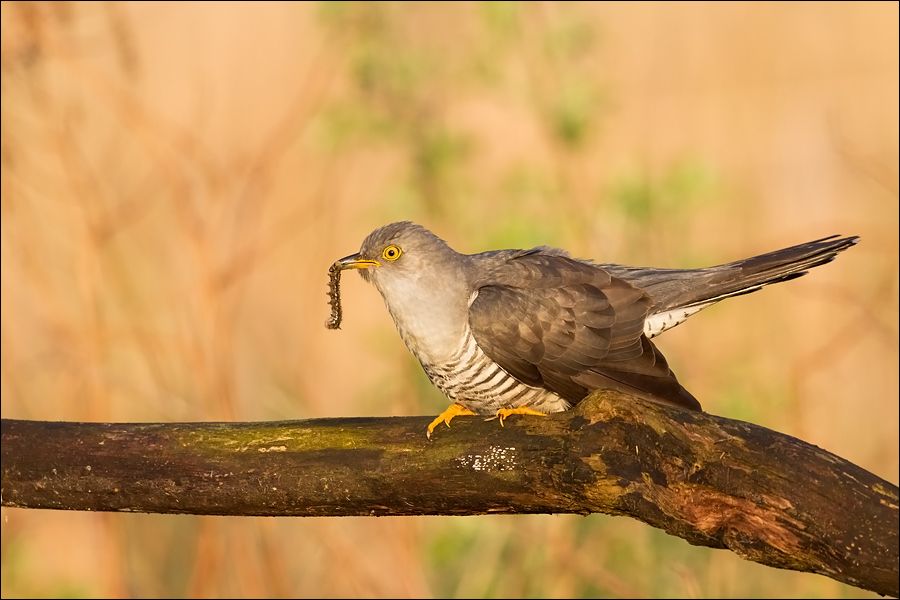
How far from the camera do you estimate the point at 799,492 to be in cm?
224

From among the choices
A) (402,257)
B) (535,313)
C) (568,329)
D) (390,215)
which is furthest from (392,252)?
(390,215)

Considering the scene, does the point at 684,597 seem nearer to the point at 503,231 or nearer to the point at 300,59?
the point at 503,231

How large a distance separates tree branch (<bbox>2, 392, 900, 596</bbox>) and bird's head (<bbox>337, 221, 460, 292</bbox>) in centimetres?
77

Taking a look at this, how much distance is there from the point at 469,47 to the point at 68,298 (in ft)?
7.46

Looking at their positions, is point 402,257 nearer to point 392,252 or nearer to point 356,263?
point 392,252

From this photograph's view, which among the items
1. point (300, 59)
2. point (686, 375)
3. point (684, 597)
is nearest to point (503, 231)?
point (686, 375)

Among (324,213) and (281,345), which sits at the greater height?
(324,213)

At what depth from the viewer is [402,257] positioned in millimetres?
3490

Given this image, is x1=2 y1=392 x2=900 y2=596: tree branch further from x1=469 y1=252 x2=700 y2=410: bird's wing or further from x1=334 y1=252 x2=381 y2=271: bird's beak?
x1=334 y1=252 x2=381 y2=271: bird's beak

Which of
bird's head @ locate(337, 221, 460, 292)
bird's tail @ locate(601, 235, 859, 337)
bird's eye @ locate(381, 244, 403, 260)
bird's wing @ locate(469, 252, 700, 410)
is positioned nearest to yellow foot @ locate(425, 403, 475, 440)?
bird's wing @ locate(469, 252, 700, 410)

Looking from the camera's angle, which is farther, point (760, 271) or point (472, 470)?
point (760, 271)

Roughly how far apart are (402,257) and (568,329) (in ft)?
1.89

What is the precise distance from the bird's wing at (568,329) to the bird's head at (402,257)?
17 cm

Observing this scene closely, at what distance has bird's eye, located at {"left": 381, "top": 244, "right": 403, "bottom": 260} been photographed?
3.50m
